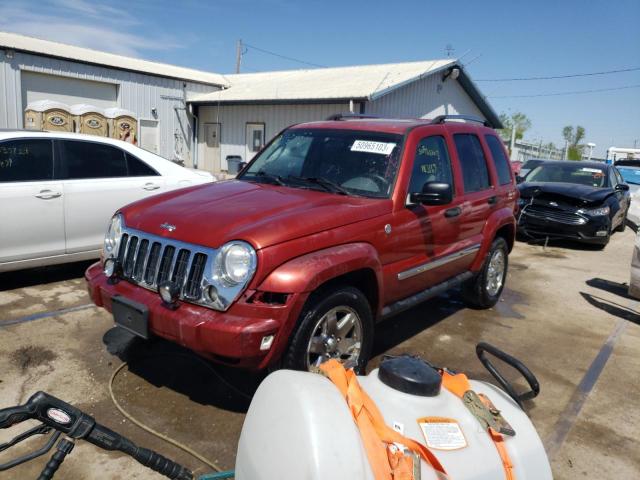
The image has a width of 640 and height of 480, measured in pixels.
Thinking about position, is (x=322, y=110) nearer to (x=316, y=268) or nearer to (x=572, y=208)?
(x=572, y=208)

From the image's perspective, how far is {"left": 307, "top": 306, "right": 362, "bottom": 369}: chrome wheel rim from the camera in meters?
3.17

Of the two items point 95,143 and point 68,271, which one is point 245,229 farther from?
point 68,271

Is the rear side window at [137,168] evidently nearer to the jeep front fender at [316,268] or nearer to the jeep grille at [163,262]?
the jeep grille at [163,262]

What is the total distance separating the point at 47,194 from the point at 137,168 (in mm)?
1104

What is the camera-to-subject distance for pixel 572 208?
31.6ft

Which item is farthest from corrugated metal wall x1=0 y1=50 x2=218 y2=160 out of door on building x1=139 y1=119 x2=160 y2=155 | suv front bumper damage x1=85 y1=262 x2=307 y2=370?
suv front bumper damage x1=85 y1=262 x2=307 y2=370

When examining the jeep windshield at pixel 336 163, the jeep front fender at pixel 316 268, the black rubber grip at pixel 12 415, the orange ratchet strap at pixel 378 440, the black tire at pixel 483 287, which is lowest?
the black tire at pixel 483 287

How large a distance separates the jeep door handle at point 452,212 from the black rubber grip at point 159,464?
119 inches

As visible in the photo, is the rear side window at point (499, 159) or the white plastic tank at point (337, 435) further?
the rear side window at point (499, 159)

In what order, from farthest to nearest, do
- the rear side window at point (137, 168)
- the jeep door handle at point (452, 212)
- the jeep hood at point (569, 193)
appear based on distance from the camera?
the jeep hood at point (569, 193), the rear side window at point (137, 168), the jeep door handle at point (452, 212)

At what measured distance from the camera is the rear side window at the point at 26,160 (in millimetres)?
4996


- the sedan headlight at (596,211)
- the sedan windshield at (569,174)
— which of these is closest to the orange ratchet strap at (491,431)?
the sedan headlight at (596,211)

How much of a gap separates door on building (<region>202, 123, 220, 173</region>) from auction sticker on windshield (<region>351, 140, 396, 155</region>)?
1692 cm

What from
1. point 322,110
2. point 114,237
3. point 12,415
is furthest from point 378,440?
point 322,110
